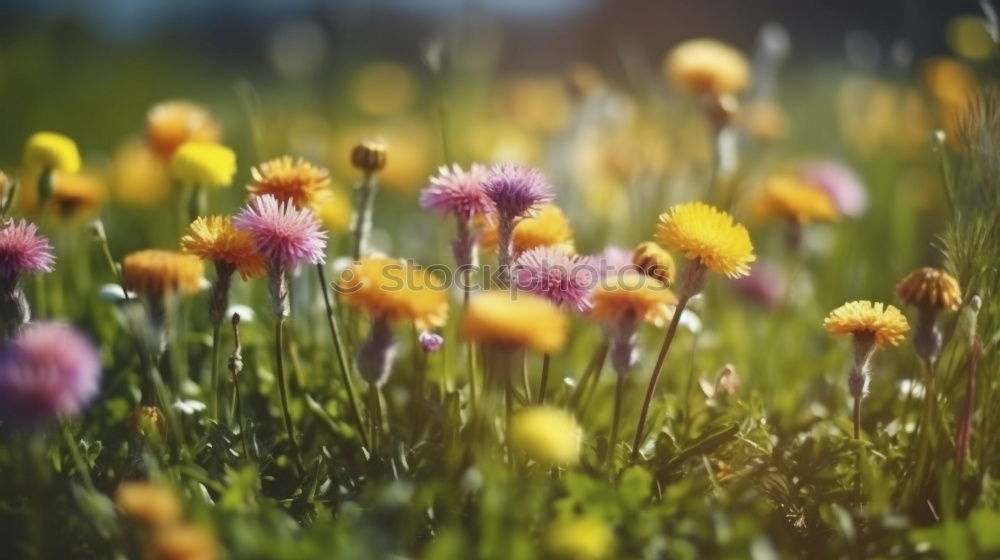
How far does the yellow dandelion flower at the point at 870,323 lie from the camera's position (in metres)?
1.60

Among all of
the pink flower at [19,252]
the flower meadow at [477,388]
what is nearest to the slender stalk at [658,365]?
the flower meadow at [477,388]

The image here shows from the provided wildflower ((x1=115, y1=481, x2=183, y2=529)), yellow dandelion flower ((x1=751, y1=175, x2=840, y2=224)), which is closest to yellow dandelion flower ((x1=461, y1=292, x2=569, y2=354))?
wildflower ((x1=115, y1=481, x2=183, y2=529))

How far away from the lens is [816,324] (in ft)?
9.00

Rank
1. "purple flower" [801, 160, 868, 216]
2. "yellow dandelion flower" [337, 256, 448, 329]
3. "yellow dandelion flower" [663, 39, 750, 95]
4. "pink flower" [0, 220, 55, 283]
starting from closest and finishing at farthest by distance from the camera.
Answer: "yellow dandelion flower" [337, 256, 448, 329], "pink flower" [0, 220, 55, 283], "yellow dandelion flower" [663, 39, 750, 95], "purple flower" [801, 160, 868, 216]

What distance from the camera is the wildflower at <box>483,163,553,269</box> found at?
1604 millimetres

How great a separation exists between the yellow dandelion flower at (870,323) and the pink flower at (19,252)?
1199 mm

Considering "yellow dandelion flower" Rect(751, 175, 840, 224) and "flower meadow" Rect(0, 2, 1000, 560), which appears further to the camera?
"yellow dandelion flower" Rect(751, 175, 840, 224)

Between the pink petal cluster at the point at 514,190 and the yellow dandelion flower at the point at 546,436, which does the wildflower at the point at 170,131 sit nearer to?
the pink petal cluster at the point at 514,190

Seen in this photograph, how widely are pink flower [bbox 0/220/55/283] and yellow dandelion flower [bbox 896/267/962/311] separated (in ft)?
4.25

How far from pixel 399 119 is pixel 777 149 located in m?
2.36

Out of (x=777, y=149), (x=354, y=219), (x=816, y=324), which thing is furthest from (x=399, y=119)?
(x=354, y=219)

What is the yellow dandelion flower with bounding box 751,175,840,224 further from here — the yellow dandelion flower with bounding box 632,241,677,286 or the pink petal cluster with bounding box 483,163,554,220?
the pink petal cluster with bounding box 483,163,554,220

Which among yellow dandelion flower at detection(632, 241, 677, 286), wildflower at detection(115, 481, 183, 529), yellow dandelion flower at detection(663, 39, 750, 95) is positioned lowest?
wildflower at detection(115, 481, 183, 529)

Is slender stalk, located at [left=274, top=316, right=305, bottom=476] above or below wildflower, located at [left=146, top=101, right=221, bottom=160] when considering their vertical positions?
below
